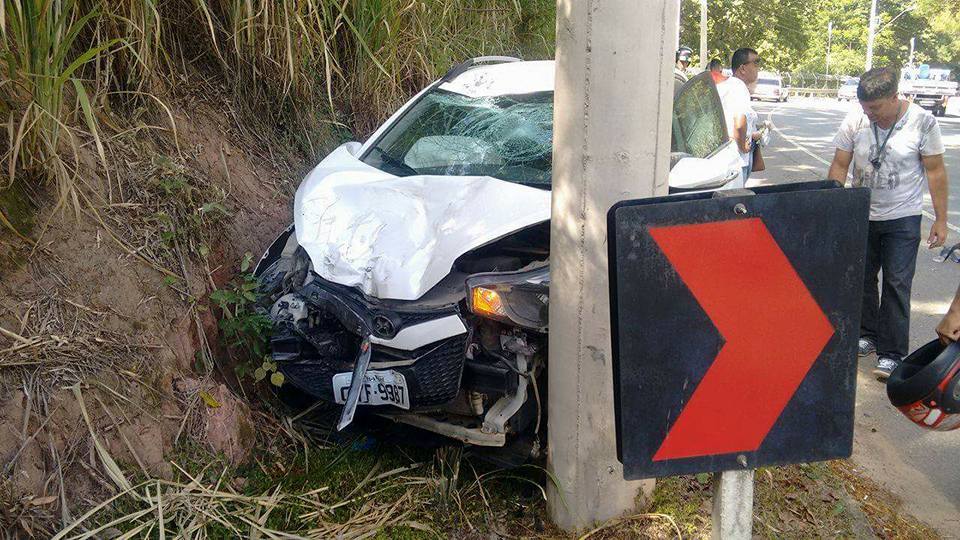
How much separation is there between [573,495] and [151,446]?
1678mm

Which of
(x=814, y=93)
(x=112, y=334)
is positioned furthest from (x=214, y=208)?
(x=814, y=93)

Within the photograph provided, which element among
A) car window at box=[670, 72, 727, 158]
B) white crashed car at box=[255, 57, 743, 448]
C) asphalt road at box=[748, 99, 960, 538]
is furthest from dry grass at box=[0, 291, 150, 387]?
car window at box=[670, 72, 727, 158]

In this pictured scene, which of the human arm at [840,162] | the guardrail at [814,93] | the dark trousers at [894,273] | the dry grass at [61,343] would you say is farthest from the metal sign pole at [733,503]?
the guardrail at [814,93]

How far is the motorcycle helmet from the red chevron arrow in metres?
1.62

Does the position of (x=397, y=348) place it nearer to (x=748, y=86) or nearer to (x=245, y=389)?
(x=245, y=389)

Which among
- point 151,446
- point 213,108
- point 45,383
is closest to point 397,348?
point 151,446

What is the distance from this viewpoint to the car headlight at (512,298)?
9.22 ft

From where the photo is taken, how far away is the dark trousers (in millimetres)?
4586

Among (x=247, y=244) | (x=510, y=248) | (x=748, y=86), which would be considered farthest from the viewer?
(x=748, y=86)

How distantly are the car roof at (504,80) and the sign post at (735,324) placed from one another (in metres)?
2.76

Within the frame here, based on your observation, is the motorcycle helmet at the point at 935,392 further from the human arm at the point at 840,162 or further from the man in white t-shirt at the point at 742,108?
the man in white t-shirt at the point at 742,108

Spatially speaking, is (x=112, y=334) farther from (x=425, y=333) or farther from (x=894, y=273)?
(x=894, y=273)

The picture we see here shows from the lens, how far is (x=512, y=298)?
9.34 feet

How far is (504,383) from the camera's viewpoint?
2877 millimetres
